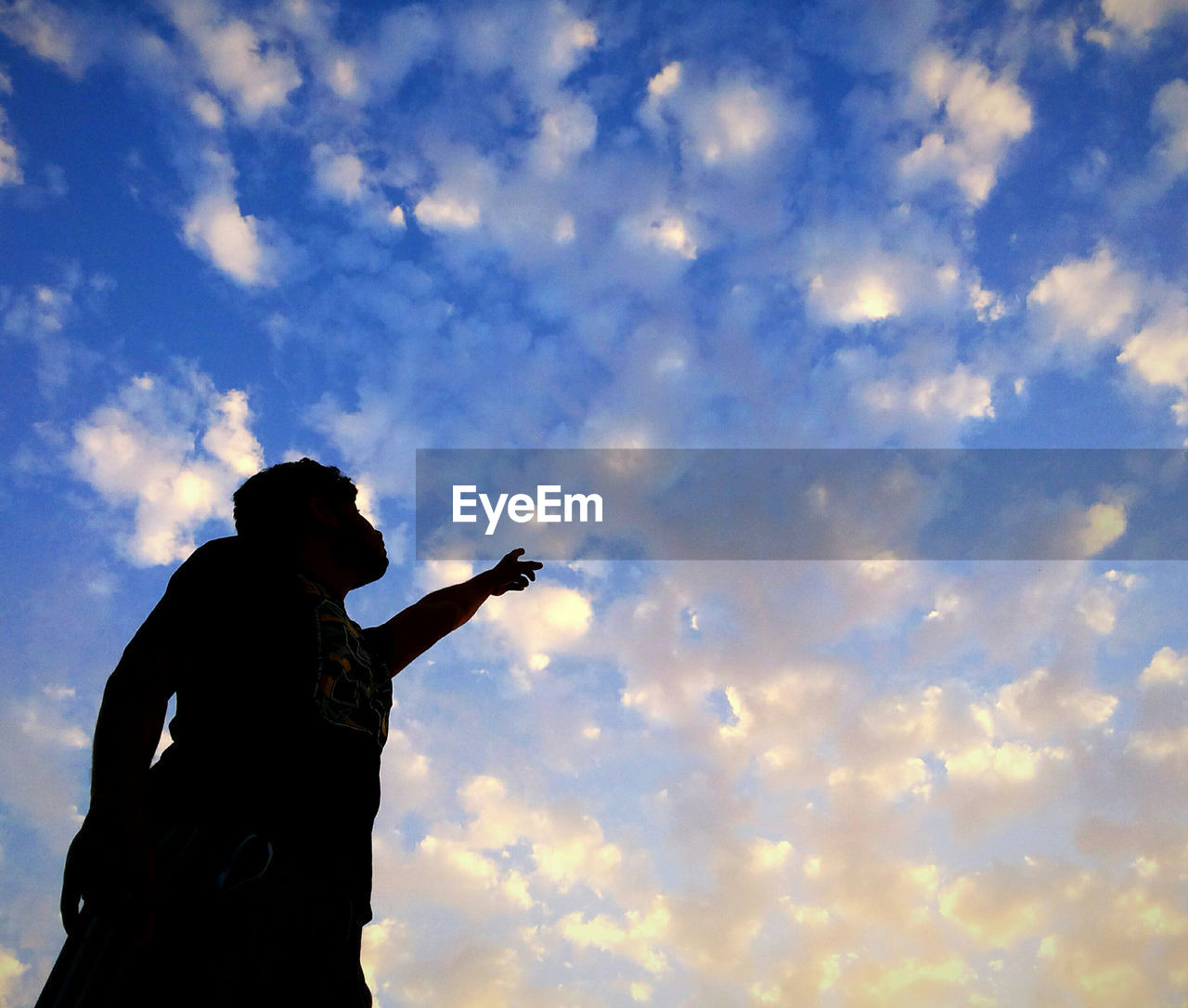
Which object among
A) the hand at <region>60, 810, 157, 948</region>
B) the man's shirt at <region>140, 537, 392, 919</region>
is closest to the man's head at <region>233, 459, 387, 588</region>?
the man's shirt at <region>140, 537, 392, 919</region>

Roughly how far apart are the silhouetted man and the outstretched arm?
2.01 ft

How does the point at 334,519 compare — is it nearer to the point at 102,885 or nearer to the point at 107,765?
the point at 107,765

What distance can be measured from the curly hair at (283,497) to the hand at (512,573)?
128cm

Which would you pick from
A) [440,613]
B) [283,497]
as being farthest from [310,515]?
[440,613]

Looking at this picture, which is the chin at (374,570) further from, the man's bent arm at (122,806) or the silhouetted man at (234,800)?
the man's bent arm at (122,806)

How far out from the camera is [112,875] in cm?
232

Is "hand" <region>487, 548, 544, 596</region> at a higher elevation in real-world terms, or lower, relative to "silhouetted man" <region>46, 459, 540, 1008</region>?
higher

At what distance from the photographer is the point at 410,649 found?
425 centimetres

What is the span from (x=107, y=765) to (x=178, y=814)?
306 millimetres

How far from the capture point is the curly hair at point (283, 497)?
3809 mm

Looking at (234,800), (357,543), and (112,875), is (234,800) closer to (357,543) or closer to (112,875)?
(112,875)

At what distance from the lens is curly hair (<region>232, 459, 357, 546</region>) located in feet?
12.5

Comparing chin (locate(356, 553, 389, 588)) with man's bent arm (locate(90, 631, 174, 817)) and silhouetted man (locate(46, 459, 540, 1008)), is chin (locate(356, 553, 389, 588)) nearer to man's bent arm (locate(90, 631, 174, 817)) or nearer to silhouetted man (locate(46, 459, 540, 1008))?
silhouetted man (locate(46, 459, 540, 1008))

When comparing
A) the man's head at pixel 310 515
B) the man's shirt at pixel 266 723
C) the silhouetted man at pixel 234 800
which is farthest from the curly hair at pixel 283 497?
the man's shirt at pixel 266 723
